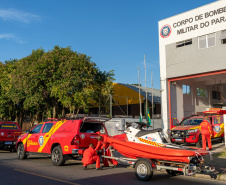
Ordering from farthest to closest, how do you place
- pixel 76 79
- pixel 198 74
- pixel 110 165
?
pixel 76 79 → pixel 198 74 → pixel 110 165

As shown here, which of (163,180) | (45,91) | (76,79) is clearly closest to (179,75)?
(76,79)

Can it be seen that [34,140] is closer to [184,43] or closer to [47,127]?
[47,127]

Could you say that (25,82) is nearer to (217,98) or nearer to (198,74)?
(198,74)

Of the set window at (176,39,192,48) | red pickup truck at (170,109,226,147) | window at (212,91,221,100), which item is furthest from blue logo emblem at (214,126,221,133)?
window at (212,91,221,100)

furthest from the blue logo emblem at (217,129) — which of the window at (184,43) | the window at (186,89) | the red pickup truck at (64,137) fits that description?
the window at (186,89)

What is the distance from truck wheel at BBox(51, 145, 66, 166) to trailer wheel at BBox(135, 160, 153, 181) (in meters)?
3.74

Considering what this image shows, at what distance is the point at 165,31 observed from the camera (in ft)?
78.3

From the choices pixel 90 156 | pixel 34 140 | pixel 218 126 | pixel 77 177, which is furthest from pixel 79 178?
pixel 218 126

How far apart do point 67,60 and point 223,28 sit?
1413 cm

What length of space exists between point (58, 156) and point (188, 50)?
50.3 ft

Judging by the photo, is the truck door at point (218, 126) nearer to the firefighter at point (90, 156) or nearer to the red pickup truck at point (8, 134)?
the firefighter at point (90, 156)

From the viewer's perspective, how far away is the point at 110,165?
11.4 metres

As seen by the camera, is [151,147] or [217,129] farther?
Result: [217,129]

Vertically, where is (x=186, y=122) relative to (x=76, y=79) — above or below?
below
